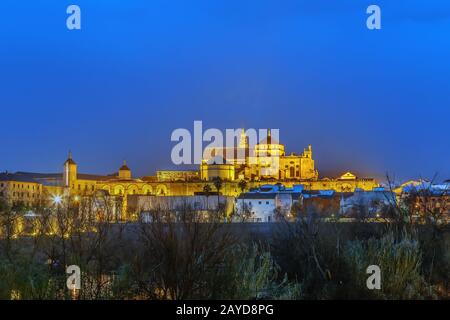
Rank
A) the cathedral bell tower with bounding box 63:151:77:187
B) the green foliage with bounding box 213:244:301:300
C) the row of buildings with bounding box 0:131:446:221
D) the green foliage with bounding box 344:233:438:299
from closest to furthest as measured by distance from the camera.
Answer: the green foliage with bounding box 213:244:301:300 → the green foliage with bounding box 344:233:438:299 → the row of buildings with bounding box 0:131:446:221 → the cathedral bell tower with bounding box 63:151:77:187

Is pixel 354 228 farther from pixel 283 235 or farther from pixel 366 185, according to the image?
pixel 366 185

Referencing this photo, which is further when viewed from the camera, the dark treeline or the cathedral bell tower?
the cathedral bell tower

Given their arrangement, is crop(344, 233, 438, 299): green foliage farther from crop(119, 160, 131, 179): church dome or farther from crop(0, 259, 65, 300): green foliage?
crop(119, 160, 131, 179): church dome

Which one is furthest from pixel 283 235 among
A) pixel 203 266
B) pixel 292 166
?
pixel 292 166

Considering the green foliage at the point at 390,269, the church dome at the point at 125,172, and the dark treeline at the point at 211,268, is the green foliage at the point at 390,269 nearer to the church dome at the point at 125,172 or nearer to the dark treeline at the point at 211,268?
the dark treeline at the point at 211,268

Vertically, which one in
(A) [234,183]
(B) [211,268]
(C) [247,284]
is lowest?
(C) [247,284]

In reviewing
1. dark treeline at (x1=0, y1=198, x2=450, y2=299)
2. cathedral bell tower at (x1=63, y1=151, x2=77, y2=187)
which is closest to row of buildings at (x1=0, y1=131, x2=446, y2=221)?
cathedral bell tower at (x1=63, y1=151, x2=77, y2=187)

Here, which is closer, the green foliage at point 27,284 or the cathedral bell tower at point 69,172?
the green foliage at point 27,284

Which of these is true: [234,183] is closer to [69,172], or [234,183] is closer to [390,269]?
[69,172]

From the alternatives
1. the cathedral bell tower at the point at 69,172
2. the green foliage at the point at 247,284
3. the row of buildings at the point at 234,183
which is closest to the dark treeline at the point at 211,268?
the green foliage at the point at 247,284

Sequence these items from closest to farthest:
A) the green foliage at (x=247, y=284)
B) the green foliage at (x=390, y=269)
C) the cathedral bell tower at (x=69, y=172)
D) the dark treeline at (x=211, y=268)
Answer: the dark treeline at (x=211, y=268), the green foliage at (x=247, y=284), the green foliage at (x=390, y=269), the cathedral bell tower at (x=69, y=172)

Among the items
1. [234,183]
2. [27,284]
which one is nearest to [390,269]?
[27,284]
